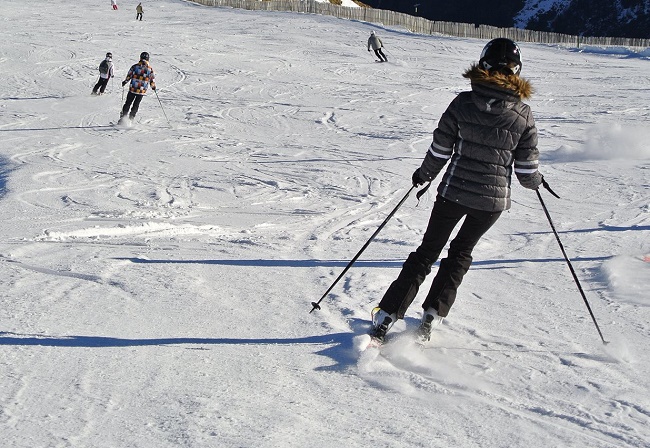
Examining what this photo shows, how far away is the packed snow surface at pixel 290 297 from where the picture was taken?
3281 mm

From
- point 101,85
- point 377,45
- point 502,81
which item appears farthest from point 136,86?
point 377,45

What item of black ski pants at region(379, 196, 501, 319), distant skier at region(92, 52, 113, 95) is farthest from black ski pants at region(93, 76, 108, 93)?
black ski pants at region(379, 196, 501, 319)

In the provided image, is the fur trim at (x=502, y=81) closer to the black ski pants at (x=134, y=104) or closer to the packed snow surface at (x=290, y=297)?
the packed snow surface at (x=290, y=297)

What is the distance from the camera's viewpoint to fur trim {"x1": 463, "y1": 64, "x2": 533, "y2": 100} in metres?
3.78

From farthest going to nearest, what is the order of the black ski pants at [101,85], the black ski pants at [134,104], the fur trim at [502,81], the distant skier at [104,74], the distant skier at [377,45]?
the distant skier at [377,45] < the black ski pants at [101,85] < the distant skier at [104,74] < the black ski pants at [134,104] < the fur trim at [502,81]

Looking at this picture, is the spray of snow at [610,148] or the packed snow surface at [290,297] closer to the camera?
the packed snow surface at [290,297]

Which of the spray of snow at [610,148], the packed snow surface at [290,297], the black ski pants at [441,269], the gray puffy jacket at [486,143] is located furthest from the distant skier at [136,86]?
the gray puffy jacket at [486,143]

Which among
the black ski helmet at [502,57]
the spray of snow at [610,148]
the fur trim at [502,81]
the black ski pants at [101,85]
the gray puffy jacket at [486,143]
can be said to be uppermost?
the black ski helmet at [502,57]

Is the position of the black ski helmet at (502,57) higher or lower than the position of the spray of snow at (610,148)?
higher

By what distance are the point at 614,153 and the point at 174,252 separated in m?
8.12

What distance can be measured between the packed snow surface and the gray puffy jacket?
0.88 metres

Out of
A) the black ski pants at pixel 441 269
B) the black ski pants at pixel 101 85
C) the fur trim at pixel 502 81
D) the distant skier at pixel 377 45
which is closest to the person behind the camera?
the fur trim at pixel 502 81

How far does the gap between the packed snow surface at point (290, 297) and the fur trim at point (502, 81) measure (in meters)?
1.37

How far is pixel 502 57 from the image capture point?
387 cm
